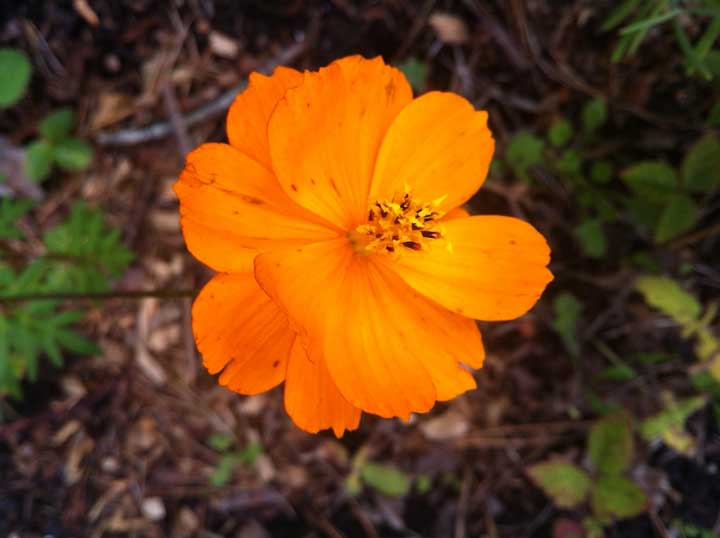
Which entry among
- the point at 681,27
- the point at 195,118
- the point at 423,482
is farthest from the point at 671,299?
the point at 195,118

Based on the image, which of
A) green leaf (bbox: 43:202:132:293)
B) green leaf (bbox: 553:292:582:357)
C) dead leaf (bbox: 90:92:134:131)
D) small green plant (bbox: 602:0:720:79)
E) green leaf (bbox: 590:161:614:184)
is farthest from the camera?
dead leaf (bbox: 90:92:134:131)

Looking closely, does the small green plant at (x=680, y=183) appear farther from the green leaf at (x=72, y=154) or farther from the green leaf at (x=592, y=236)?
the green leaf at (x=72, y=154)

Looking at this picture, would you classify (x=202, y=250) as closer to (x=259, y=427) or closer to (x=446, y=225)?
(x=446, y=225)

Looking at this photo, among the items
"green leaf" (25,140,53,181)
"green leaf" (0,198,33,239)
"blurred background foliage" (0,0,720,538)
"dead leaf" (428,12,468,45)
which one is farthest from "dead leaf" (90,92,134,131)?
"dead leaf" (428,12,468,45)

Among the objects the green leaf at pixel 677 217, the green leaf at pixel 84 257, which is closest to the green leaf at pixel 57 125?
the green leaf at pixel 84 257

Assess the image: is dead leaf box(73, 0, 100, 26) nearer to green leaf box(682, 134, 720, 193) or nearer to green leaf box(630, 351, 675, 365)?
green leaf box(682, 134, 720, 193)

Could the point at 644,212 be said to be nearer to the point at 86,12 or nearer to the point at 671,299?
the point at 671,299

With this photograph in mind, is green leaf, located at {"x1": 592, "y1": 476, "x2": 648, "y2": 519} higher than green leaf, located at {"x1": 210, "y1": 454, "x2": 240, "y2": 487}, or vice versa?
green leaf, located at {"x1": 592, "y1": 476, "x2": 648, "y2": 519}
